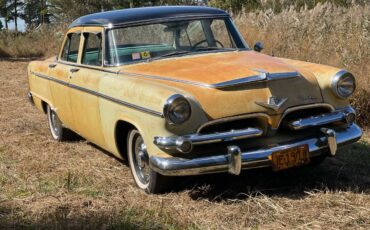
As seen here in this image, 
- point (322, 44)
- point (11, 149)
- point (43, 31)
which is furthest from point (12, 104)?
point (43, 31)

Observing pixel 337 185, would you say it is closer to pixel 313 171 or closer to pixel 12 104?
pixel 313 171

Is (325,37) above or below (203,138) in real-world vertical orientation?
above

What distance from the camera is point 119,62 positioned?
16.2 feet

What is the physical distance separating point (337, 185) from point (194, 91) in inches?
57.9

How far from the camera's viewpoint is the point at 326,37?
29.5ft

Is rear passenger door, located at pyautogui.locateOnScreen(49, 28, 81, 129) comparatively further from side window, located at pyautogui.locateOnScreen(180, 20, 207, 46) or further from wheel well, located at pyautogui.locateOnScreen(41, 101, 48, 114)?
side window, located at pyautogui.locateOnScreen(180, 20, 207, 46)

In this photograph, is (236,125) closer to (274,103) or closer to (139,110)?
(274,103)

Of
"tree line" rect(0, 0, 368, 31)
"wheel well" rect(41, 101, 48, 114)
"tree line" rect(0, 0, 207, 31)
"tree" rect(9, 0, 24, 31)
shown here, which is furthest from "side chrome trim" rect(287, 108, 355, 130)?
"tree" rect(9, 0, 24, 31)

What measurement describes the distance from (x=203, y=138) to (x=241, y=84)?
1.77 feet

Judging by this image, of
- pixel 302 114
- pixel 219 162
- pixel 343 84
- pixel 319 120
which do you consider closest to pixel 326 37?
pixel 343 84

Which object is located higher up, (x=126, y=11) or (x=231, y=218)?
(x=126, y=11)

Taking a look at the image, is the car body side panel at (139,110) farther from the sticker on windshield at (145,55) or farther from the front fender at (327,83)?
the front fender at (327,83)

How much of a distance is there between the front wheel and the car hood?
0.54m

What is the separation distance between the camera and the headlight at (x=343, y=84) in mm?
4352
